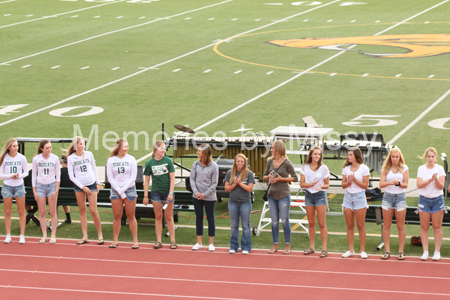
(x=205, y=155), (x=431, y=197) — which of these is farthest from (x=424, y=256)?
(x=205, y=155)

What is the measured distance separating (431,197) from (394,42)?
93.7 ft

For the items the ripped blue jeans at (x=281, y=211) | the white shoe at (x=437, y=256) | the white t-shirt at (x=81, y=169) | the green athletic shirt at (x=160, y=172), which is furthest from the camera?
the white t-shirt at (x=81, y=169)

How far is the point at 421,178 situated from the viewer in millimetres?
11258

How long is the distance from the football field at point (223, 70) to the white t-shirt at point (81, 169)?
6.72m

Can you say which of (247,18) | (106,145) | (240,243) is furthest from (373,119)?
(247,18)

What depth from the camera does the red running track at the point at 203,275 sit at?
392 inches

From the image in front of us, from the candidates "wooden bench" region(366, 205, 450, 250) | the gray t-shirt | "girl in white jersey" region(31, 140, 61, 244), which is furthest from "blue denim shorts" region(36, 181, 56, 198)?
"wooden bench" region(366, 205, 450, 250)

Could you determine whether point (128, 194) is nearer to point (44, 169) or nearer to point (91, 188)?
point (91, 188)

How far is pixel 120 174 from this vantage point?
11.9 m

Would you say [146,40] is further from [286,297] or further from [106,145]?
[286,297]

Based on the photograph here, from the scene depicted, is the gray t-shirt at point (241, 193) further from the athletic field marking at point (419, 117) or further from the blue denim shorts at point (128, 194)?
the athletic field marking at point (419, 117)

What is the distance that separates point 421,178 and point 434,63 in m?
23.1

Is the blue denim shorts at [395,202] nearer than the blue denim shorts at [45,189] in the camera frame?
Yes

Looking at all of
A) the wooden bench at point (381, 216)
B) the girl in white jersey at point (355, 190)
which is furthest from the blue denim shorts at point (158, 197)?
the wooden bench at point (381, 216)
